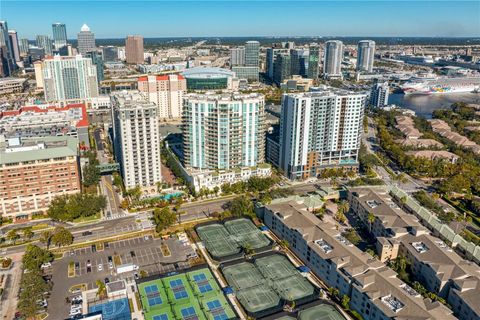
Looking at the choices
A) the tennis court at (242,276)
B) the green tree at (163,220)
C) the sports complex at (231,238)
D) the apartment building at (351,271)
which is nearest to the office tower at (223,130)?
the sports complex at (231,238)

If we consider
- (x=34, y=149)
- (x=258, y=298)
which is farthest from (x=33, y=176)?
(x=258, y=298)

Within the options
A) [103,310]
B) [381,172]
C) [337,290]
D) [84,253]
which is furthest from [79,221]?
[381,172]

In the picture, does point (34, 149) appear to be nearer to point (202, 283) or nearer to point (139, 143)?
point (139, 143)

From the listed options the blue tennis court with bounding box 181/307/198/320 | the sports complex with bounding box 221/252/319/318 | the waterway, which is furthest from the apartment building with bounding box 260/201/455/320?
the waterway

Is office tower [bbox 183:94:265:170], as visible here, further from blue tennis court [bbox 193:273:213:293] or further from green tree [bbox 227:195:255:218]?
blue tennis court [bbox 193:273:213:293]

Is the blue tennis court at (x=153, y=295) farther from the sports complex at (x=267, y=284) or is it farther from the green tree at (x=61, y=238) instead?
the green tree at (x=61, y=238)

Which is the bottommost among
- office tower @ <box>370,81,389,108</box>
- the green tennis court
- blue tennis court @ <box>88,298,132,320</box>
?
the green tennis court

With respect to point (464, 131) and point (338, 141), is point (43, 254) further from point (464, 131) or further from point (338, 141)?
point (464, 131)
